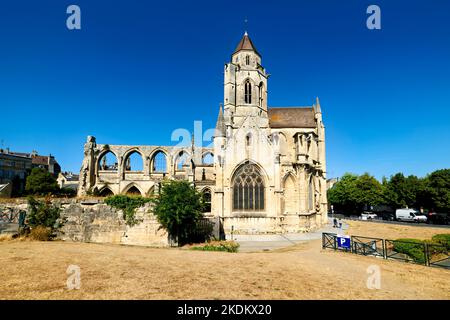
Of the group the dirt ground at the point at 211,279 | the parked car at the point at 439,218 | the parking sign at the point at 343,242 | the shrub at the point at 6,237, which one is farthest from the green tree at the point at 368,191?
the shrub at the point at 6,237

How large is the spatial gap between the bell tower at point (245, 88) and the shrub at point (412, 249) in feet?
70.7

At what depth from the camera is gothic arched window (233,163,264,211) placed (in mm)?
22766

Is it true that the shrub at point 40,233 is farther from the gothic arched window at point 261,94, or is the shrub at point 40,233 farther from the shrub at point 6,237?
the gothic arched window at point 261,94

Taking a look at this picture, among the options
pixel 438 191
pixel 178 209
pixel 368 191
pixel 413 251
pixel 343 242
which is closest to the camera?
pixel 413 251

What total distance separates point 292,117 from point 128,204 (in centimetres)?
2579

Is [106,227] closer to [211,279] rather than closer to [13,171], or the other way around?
[211,279]

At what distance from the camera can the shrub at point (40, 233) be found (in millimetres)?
15559

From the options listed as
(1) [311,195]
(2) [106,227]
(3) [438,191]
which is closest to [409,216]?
(3) [438,191]

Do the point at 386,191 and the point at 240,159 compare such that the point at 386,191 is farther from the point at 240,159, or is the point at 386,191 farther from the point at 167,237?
the point at 167,237

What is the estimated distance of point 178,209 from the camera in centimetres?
1600

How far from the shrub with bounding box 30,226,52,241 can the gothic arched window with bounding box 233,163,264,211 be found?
14797mm

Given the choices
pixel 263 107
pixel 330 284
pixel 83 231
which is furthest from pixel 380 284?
pixel 263 107
